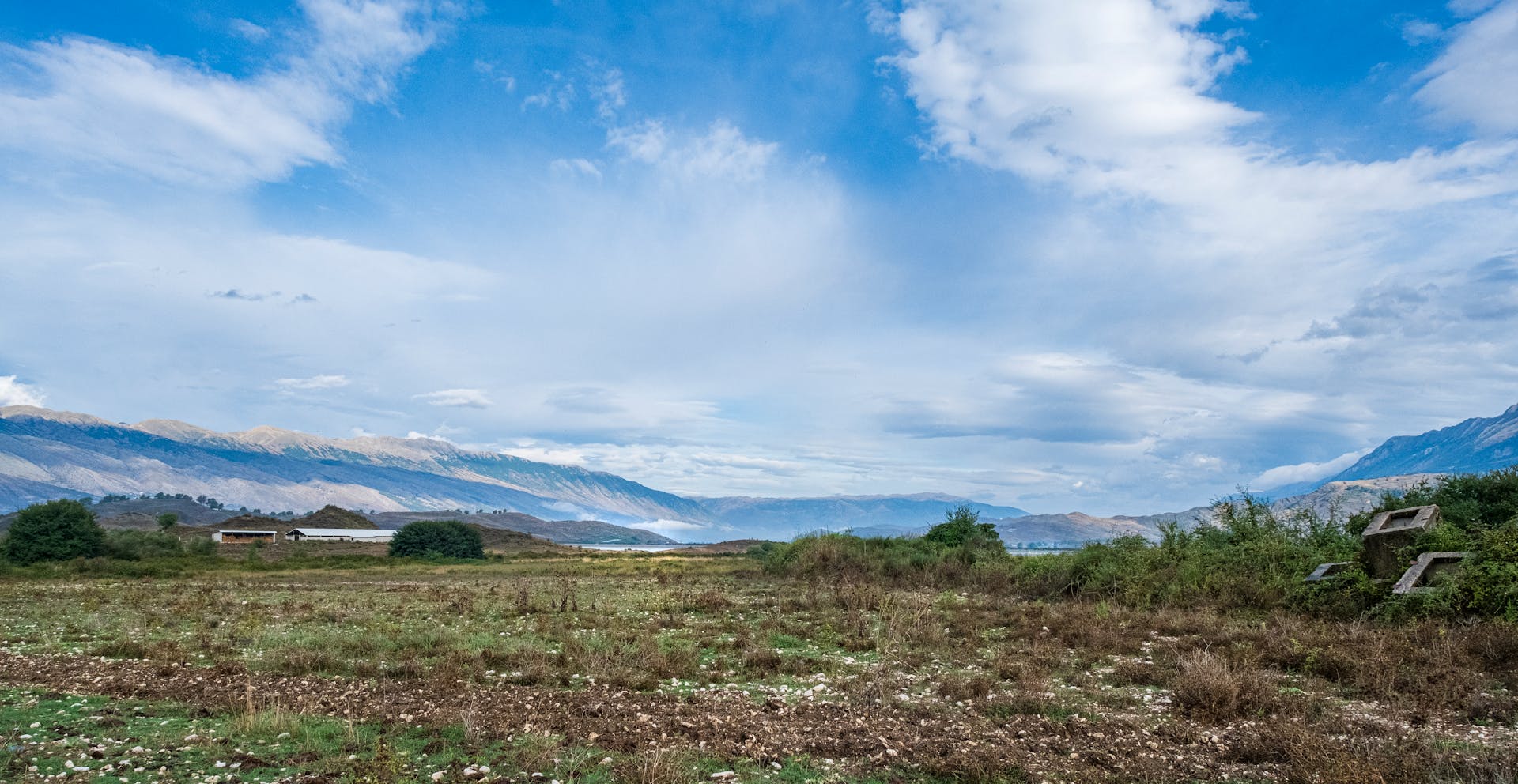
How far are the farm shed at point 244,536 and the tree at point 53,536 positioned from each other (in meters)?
42.5

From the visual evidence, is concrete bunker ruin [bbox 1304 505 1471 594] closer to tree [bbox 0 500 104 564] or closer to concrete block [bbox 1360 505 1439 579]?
concrete block [bbox 1360 505 1439 579]

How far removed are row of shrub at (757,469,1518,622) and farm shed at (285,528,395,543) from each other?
103617mm

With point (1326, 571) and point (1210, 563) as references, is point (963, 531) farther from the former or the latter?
point (1326, 571)

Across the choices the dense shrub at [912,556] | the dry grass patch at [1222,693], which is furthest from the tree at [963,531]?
the dry grass patch at [1222,693]

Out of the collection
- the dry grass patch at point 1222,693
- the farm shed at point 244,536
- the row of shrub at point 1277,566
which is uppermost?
the row of shrub at point 1277,566

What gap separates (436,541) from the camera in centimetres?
9181

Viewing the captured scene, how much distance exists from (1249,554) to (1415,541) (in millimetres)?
6017

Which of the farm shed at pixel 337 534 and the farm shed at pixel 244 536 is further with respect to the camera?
the farm shed at pixel 337 534

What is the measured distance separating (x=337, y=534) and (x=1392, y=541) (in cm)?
13569

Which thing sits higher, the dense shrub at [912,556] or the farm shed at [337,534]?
the dense shrub at [912,556]

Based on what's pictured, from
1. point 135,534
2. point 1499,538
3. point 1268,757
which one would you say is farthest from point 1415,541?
point 135,534

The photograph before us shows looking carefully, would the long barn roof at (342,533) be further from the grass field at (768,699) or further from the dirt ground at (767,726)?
the dirt ground at (767,726)

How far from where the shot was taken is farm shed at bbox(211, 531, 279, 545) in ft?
349

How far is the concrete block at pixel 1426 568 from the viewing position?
17172 mm
